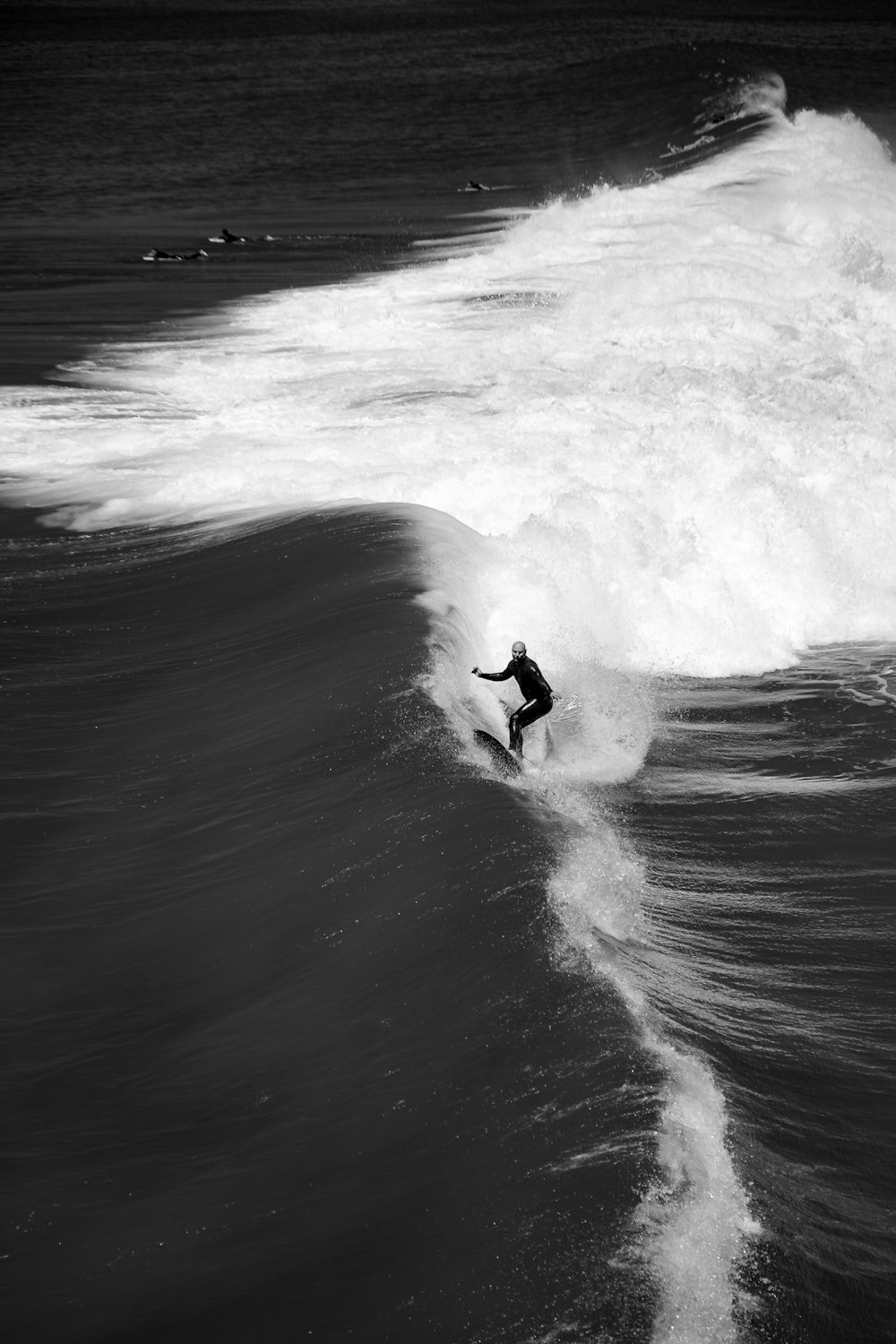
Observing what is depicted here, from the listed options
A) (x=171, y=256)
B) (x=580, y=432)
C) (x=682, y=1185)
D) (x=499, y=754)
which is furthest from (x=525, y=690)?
(x=171, y=256)

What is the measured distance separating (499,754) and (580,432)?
9.11 m

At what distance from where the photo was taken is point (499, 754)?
10.6 meters

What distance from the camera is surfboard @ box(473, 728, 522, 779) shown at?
10430 mm

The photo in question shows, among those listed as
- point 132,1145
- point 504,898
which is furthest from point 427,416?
point 132,1145

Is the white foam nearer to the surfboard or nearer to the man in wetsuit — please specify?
the surfboard

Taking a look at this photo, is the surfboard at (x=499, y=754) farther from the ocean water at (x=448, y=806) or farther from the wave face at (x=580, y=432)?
the wave face at (x=580, y=432)

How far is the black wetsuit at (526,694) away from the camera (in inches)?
431

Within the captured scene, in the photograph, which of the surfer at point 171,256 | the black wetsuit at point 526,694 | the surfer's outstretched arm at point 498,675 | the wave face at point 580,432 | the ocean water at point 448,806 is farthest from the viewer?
the surfer at point 171,256

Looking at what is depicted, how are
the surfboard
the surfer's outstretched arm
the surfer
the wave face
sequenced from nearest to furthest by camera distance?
the surfboard < the surfer's outstretched arm < the wave face < the surfer

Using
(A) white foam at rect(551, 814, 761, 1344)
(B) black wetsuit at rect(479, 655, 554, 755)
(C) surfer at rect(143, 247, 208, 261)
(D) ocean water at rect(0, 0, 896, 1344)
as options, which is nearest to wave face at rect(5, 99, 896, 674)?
(D) ocean water at rect(0, 0, 896, 1344)

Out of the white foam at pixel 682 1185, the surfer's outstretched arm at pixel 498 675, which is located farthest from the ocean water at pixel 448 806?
the surfer's outstretched arm at pixel 498 675

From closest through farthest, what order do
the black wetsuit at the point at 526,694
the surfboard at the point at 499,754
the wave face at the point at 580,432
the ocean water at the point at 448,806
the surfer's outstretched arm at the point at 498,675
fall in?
the ocean water at the point at 448,806 < the surfboard at the point at 499,754 < the surfer's outstretched arm at the point at 498,675 < the black wetsuit at the point at 526,694 < the wave face at the point at 580,432

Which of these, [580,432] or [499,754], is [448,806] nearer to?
[499,754]

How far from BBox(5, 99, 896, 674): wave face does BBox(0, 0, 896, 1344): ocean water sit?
0.31ft
